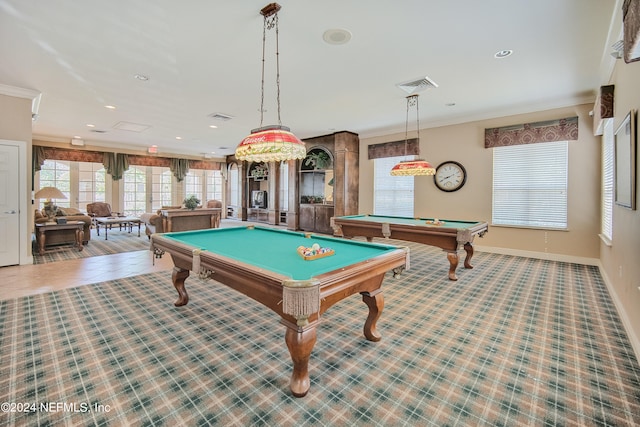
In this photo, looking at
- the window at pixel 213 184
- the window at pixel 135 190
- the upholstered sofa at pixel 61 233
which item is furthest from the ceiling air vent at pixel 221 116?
the window at pixel 213 184

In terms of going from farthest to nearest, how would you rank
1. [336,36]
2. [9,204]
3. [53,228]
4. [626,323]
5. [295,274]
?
[53,228], [9,204], [336,36], [626,323], [295,274]

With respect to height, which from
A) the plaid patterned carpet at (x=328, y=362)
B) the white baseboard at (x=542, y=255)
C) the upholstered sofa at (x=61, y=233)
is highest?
the upholstered sofa at (x=61, y=233)

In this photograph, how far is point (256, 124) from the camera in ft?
22.1

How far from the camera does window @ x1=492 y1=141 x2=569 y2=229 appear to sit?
5094 mm

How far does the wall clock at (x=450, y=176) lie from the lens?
20.2 feet

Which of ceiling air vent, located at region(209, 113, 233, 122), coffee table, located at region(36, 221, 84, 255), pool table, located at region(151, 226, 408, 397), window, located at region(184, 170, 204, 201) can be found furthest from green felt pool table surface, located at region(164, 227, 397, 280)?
window, located at region(184, 170, 204, 201)

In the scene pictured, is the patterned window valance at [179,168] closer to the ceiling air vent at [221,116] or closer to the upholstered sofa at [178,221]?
the upholstered sofa at [178,221]

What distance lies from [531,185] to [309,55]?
475cm

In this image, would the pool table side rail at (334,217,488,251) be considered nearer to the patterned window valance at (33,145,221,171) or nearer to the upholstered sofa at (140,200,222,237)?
the upholstered sofa at (140,200,222,237)

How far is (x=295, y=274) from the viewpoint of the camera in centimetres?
178

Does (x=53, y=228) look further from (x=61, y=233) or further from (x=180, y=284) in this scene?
(x=180, y=284)

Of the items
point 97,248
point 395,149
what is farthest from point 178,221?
point 395,149

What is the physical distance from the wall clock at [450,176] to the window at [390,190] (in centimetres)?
70

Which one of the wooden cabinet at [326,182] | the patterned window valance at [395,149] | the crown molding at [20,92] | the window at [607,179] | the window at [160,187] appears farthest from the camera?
the window at [160,187]
